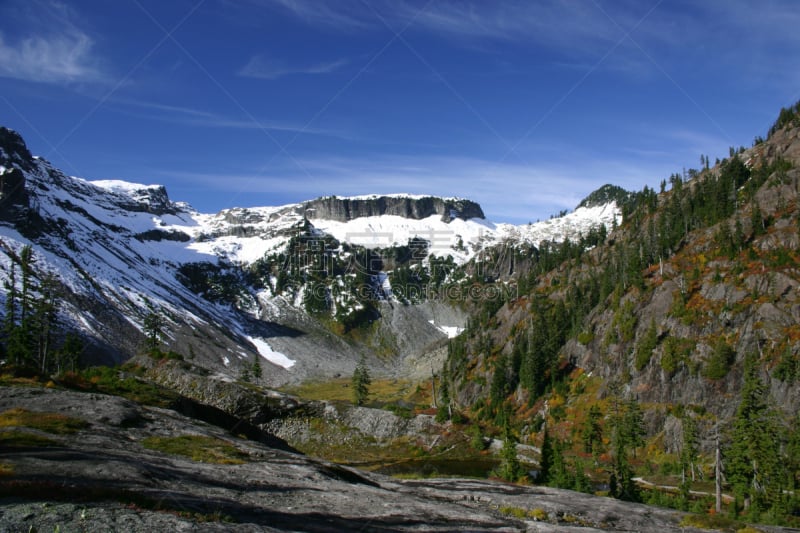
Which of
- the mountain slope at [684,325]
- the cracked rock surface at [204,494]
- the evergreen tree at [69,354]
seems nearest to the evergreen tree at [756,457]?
the mountain slope at [684,325]

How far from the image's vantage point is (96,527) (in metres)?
16.4

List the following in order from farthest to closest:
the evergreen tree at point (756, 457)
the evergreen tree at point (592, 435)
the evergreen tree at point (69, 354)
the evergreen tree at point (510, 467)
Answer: the evergreen tree at point (69, 354), the evergreen tree at point (592, 435), the evergreen tree at point (756, 457), the evergreen tree at point (510, 467)

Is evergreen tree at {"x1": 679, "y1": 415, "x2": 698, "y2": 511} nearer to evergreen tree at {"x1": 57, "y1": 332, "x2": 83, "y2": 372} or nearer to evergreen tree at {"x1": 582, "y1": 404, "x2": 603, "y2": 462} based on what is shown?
evergreen tree at {"x1": 582, "y1": 404, "x2": 603, "y2": 462}

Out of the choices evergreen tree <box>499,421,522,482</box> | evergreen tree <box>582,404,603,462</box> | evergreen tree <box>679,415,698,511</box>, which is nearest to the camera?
evergreen tree <box>499,421,522,482</box>

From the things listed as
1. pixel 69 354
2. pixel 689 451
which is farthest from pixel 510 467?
pixel 69 354

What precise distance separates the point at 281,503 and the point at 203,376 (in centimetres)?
6427

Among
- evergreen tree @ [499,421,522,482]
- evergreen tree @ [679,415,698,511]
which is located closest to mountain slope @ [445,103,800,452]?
evergreen tree @ [679,415,698,511]

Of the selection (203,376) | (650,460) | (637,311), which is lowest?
(650,460)

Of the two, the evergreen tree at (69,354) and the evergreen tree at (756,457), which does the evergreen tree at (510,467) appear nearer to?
the evergreen tree at (756,457)

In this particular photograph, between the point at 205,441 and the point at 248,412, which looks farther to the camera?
the point at 248,412

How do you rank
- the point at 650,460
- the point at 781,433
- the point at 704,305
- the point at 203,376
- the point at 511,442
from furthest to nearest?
the point at 704,305, the point at 650,460, the point at 781,433, the point at 203,376, the point at 511,442

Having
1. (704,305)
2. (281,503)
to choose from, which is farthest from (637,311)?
(281,503)

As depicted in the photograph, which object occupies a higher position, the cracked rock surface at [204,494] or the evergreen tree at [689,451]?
the cracked rock surface at [204,494]

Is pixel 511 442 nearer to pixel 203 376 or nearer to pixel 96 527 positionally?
pixel 203 376
